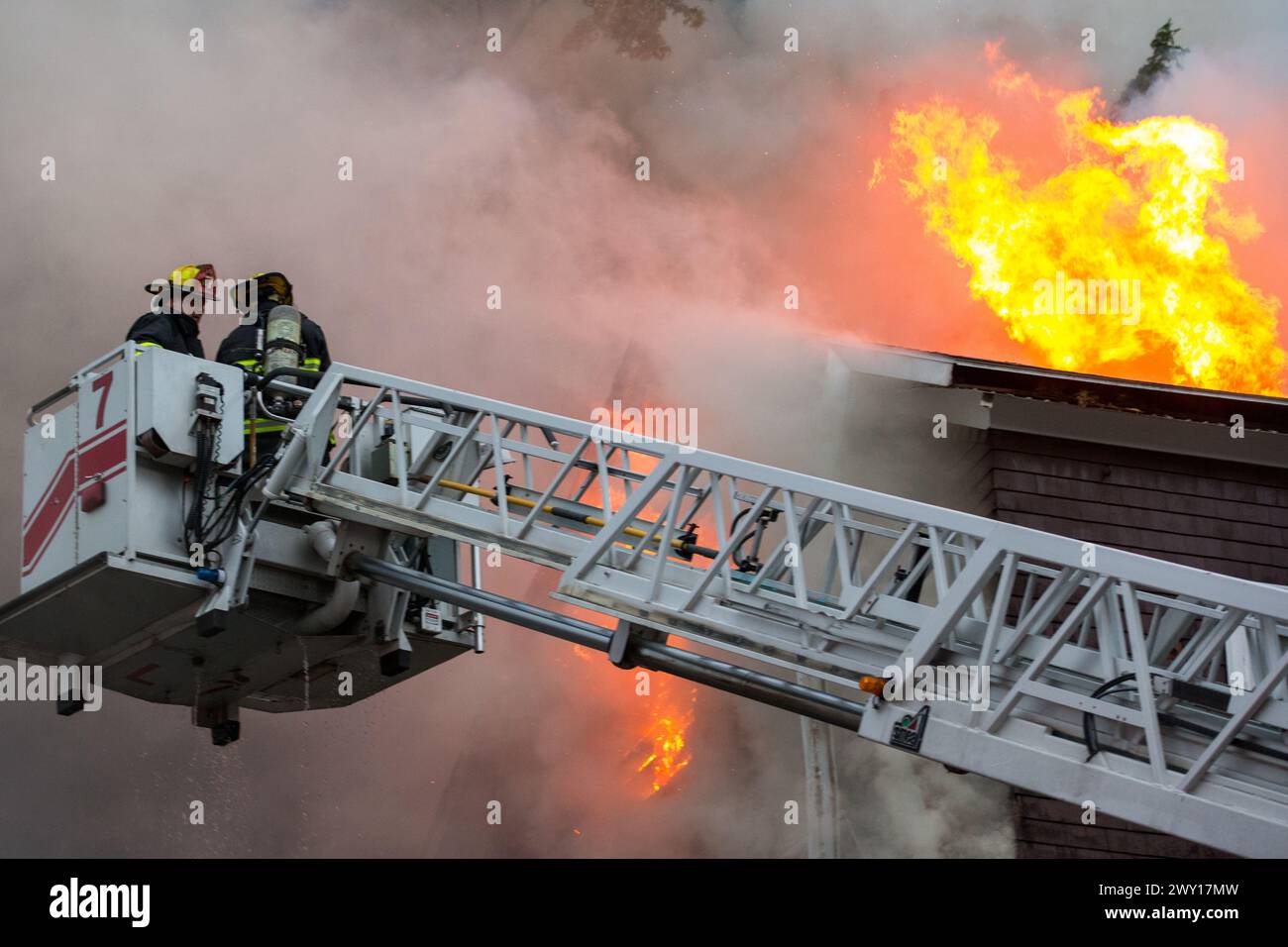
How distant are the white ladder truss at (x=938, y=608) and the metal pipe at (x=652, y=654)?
0.13m

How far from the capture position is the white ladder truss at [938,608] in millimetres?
5684

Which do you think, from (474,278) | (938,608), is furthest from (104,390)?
(474,278)

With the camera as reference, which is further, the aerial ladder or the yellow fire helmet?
the yellow fire helmet

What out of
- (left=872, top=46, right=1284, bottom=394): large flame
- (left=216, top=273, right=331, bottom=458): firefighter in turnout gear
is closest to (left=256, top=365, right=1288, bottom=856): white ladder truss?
(left=216, top=273, right=331, bottom=458): firefighter in turnout gear

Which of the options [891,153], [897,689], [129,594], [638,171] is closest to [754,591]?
[897,689]

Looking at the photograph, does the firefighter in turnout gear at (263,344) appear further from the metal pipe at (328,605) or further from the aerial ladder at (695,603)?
the metal pipe at (328,605)

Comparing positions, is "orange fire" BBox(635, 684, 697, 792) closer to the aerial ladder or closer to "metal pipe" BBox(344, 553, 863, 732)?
the aerial ladder

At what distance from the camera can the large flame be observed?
1377cm

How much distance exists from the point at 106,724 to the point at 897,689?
9576 millimetres

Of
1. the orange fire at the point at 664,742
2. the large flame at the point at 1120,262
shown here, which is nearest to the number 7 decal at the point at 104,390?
the orange fire at the point at 664,742

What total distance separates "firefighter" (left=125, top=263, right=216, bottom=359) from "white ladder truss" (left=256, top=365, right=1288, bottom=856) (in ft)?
3.55

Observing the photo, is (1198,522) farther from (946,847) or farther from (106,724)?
(106,724)

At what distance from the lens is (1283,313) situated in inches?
711

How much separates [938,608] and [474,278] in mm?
10257
